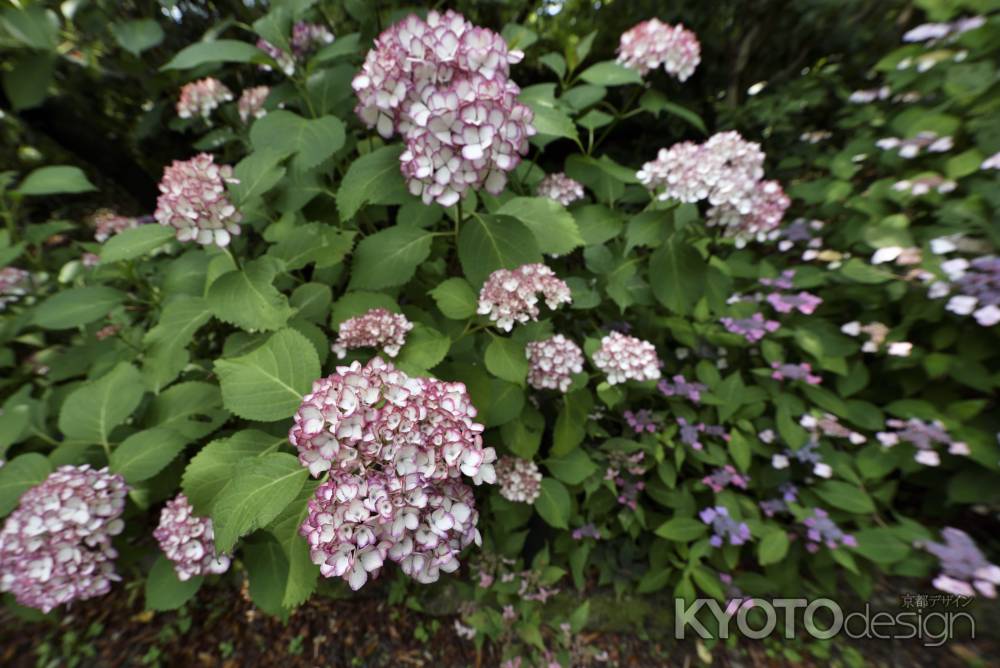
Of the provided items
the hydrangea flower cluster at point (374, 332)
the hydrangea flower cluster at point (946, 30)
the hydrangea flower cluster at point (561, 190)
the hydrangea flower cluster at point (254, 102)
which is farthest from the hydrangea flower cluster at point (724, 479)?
the hydrangea flower cluster at point (254, 102)

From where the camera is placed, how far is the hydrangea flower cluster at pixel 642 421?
64.2 inches

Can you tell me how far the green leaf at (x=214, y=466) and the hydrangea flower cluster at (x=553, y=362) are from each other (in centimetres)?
68

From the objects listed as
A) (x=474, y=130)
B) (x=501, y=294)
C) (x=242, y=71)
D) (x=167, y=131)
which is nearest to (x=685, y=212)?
(x=501, y=294)

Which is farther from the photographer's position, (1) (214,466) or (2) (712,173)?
(2) (712,173)

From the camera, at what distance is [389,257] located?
1.12 metres

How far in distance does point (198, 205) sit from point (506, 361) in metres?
0.75

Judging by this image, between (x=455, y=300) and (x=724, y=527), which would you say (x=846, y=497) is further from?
(x=455, y=300)

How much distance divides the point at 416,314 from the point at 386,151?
45 centimetres

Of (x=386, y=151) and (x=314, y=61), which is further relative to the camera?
(x=314, y=61)

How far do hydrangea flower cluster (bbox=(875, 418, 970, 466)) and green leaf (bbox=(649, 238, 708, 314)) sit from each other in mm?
874

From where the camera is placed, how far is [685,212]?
4.93 ft

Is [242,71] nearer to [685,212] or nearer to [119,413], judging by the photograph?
[119,413]

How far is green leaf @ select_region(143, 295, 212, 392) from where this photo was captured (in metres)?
1.09

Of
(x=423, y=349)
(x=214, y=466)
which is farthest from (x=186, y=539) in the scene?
(x=423, y=349)
